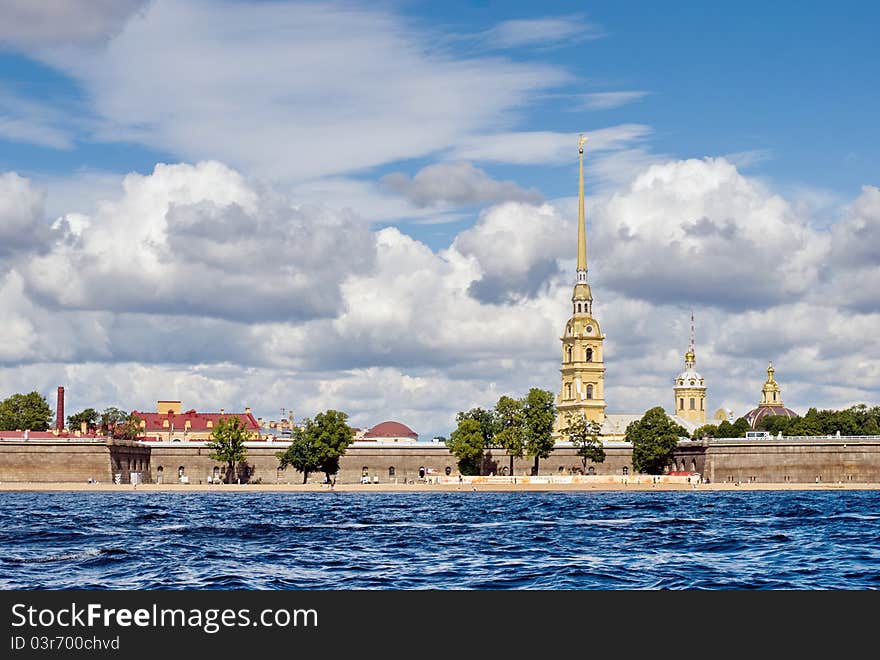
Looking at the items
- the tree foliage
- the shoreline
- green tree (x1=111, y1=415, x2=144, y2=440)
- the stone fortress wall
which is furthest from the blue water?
green tree (x1=111, y1=415, x2=144, y2=440)

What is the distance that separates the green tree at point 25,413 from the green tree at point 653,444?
2739 inches

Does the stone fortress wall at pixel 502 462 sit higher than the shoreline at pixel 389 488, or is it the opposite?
the stone fortress wall at pixel 502 462

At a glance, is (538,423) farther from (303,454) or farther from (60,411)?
(60,411)

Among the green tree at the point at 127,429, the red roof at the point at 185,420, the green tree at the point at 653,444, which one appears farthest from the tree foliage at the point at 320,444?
the red roof at the point at 185,420

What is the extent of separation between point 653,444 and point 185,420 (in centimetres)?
7508

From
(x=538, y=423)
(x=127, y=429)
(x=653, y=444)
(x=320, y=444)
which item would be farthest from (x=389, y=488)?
(x=127, y=429)

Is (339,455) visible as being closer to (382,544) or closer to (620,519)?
(620,519)

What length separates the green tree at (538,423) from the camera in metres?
130

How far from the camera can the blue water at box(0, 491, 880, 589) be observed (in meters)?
31.5

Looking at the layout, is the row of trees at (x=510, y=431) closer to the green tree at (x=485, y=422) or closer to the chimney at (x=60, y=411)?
the green tree at (x=485, y=422)

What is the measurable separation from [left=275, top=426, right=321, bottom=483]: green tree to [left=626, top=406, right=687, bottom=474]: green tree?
107 ft

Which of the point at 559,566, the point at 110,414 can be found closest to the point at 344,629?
the point at 559,566

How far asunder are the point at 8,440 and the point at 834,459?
80.6m

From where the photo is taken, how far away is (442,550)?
4075cm
